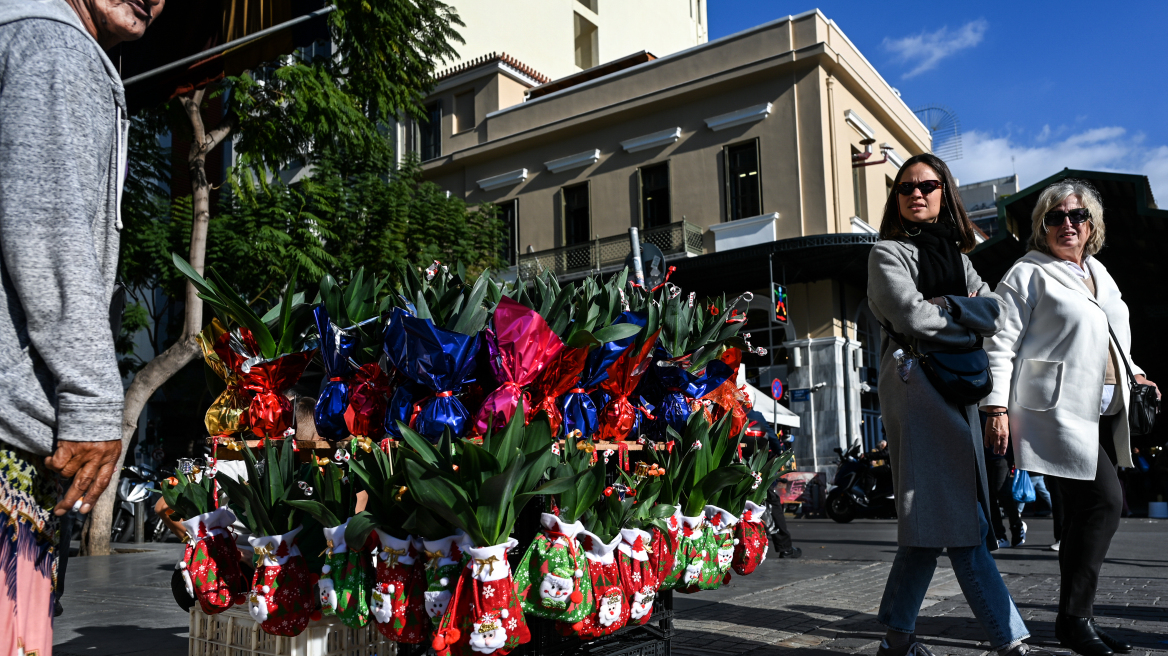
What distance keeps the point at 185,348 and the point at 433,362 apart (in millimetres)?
7500

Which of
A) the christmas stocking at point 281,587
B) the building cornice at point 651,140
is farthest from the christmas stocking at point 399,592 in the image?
the building cornice at point 651,140

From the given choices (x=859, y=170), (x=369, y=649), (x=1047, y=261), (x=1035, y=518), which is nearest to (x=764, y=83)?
(x=859, y=170)

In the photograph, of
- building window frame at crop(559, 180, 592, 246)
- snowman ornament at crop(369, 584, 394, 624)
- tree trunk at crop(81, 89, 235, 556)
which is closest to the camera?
snowman ornament at crop(369, 584, 394, 624)

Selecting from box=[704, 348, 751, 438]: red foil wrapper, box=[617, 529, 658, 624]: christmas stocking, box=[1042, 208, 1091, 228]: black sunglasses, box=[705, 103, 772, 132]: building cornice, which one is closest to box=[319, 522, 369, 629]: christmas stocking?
box=[617, 529, 658, 624]: christmas stocking

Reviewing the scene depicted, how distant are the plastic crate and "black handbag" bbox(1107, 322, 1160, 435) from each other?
3128 mm

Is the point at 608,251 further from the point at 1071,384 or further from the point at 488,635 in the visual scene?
the point at 488,635

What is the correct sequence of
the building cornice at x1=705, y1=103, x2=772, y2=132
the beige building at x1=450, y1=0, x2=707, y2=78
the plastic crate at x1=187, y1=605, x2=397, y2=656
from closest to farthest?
the plastic crate at x1=187, y1=605, x2=397, y2=656
the building cornice at x1=705, y1=103, x2=772, y2=132
the beige building at x1=450, y1=0, x2=707, y2=78

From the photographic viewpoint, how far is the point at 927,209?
329cm

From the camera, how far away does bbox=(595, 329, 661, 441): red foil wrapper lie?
3.05 m

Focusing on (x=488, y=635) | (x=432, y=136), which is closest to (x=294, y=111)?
(x=488, y=635)

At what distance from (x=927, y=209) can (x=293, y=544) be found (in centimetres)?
252

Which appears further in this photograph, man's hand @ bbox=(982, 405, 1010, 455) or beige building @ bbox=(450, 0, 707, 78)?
beige building @ bbox=(450, 0, 707, 78)

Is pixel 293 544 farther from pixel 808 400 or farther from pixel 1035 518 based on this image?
pixel 808 400

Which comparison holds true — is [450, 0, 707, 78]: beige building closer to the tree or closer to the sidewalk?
the tree
